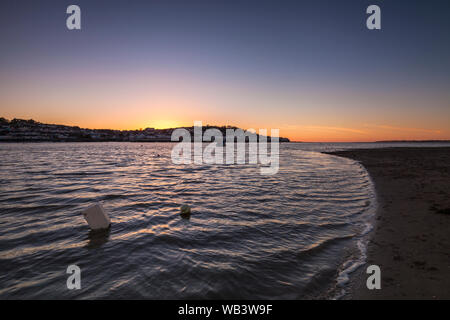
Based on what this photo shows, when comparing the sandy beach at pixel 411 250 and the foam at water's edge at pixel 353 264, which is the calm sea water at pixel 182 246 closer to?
the foam at water's edge at pixel 353 264

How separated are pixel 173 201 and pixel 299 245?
6986mm

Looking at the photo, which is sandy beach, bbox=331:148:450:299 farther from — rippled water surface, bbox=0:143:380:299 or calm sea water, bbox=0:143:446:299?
rippled water surface, bbox=0:143:380:299

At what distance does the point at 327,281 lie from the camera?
4555 mm

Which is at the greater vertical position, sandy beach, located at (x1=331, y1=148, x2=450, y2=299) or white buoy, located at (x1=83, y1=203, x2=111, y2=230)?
white buoy, located at (x1=83, y1=203, x2=111, y2=230)

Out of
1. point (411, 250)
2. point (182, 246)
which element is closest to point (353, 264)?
point (411, 250)

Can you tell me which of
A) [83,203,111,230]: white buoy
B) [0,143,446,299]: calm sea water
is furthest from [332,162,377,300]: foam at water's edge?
[83,203,111,230]: white buoy

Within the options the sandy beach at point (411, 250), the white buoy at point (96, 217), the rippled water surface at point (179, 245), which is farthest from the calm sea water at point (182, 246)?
the sandy beach at point (411, 250)

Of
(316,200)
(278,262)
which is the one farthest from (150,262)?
(316,200)

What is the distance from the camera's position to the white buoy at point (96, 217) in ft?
22.6

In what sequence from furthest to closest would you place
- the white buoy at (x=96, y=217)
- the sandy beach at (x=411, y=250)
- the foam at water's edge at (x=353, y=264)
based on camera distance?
the white buoy at (x=96, y=217), the foam at water's edge at (x=353, y=264), the sandy beach at (x=411, y=250)

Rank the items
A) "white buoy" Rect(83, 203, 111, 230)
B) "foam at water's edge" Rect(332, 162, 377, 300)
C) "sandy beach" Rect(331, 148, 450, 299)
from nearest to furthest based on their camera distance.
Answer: "sandy beach" Rect(331, 148, 450, 299) < "foam at water's edge" Rect(332, 162, 377, 300) < "white buoy" Rect(83, 203, 111, 230)

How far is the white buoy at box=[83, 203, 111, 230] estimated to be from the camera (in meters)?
6.89
